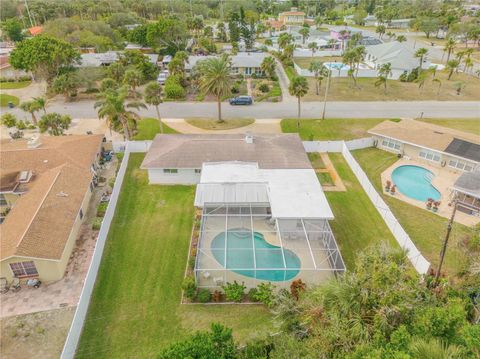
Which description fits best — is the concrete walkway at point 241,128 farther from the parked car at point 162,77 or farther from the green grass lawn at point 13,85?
the green grass lawn at point 13,85

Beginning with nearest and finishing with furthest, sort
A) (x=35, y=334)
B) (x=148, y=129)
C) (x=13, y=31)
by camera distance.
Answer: (x=35, y=334), (x=148, y=129), (x=13, y=31)

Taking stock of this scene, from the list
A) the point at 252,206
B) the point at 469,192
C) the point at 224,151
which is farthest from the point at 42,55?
the point at 469,192

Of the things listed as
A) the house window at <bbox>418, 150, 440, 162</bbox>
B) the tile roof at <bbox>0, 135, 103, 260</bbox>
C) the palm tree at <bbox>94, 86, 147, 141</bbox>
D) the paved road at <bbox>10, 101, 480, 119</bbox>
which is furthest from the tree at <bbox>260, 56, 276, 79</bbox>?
the tile roof at <bbox>0, 135, 103, 260</bbox>

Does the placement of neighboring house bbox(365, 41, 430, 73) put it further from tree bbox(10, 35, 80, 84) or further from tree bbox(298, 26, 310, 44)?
tree bbox(10, 35, 80, 84)

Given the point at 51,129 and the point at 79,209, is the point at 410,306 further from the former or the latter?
the point at 51,129

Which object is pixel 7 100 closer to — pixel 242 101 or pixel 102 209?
pixel 242 101
